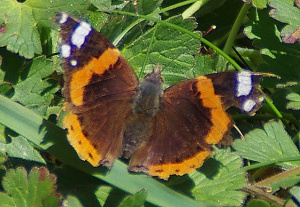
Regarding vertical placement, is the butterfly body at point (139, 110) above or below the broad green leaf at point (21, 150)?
above

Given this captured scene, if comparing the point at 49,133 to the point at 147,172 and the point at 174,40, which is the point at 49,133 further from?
the point at 174,40

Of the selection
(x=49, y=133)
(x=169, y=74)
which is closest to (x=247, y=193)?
(x=169, y=74)

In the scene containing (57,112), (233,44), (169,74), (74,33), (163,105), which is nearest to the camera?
(74,33)

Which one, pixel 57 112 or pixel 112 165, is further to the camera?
pixel 57 112

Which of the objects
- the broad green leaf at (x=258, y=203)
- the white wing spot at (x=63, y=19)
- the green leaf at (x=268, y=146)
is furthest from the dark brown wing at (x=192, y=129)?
the white wing spot at (x=63, y=19)

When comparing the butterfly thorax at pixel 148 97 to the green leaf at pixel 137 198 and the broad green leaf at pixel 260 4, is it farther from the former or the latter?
the broad green leaf at pixel 260 4

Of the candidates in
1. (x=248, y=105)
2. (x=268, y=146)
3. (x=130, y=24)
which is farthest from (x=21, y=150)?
(x=268, y=146)
